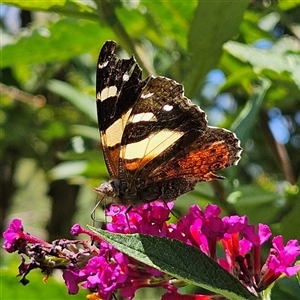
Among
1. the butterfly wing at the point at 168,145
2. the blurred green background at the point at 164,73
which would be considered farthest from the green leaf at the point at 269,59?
the butterfly wing at the point at 168,145

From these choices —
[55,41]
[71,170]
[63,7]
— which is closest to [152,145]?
[63,7]

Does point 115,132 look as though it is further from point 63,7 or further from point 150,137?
point 63,7

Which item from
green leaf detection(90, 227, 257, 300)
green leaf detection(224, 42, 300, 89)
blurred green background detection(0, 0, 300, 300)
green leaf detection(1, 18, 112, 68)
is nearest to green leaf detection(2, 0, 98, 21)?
blurred green background detection(0, 0, 300, 300)

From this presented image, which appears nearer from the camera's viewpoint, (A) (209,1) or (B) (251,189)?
(A) (209,1)

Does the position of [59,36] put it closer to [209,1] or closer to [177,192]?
[209,1]

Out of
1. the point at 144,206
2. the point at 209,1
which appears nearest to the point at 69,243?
the point at 144,206

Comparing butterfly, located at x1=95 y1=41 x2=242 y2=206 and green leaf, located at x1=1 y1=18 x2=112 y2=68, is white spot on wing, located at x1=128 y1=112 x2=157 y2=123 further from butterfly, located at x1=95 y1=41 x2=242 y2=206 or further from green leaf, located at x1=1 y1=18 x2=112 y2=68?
green leaf, located at x1=1 y1=18 x2=112 y2=68

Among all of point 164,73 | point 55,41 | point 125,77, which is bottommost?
point 164,73
